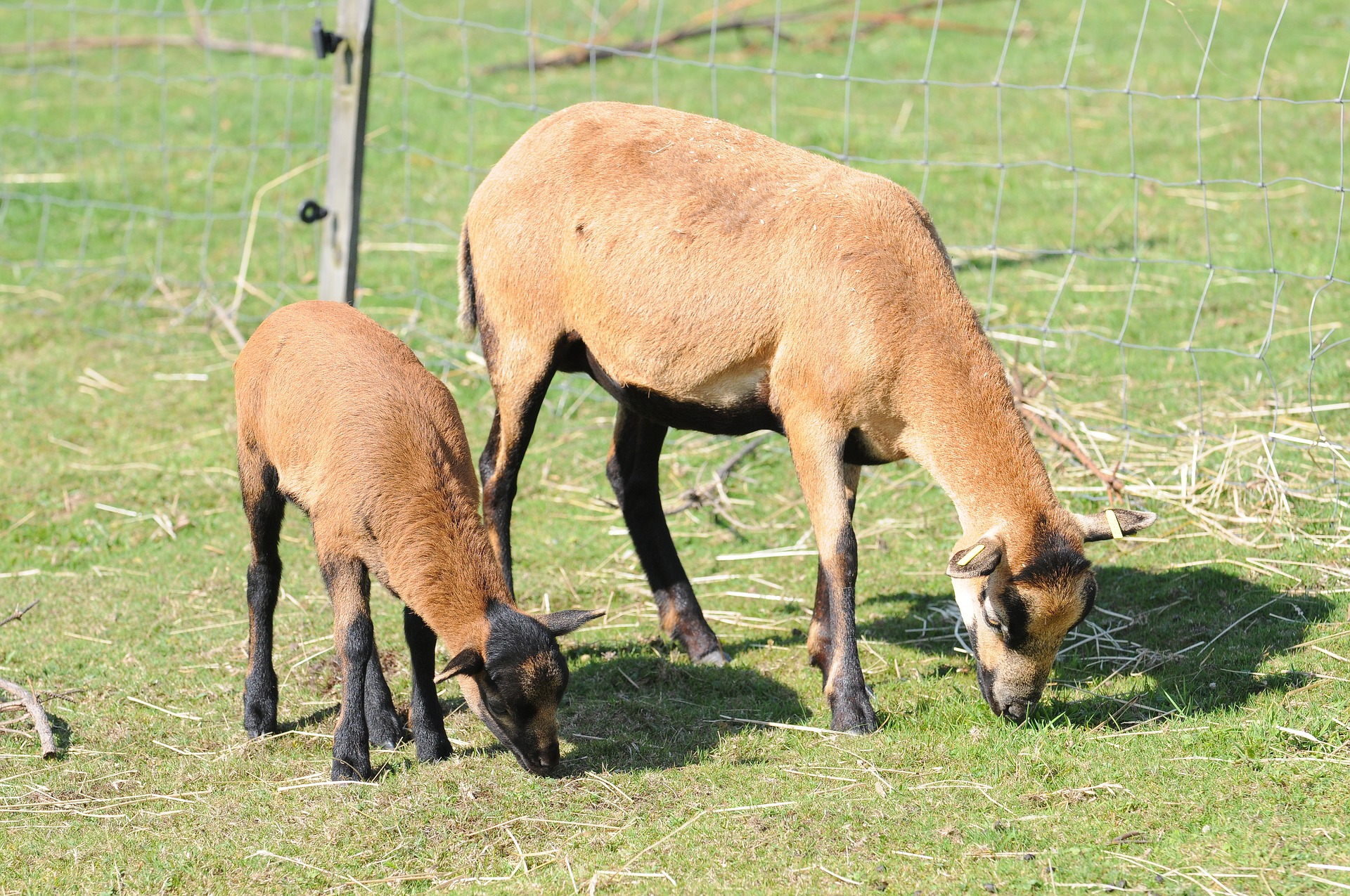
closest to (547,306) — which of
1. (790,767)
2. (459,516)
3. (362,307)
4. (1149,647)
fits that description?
(459,516)

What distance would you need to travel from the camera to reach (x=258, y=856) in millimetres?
5043

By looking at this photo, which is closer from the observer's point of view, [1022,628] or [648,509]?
[1022,628]

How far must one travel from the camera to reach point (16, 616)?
6883 millimetres

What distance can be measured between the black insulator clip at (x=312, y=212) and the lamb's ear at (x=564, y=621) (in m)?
5.37

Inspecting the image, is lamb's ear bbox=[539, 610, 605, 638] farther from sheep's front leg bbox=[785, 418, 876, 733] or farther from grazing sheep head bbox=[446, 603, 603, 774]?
sheep's front leg bbox=[785, 418, 876, 733]

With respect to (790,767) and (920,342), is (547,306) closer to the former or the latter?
(920,342)

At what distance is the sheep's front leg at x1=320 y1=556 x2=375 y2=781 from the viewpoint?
557 centimetres

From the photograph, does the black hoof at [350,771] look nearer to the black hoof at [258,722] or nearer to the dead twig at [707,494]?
the black hoof at [258,722]

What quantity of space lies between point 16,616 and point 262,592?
1.55 m

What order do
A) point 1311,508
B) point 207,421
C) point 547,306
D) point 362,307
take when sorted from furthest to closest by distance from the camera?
point 362,307, point 207,421, point 1311,508, point 547,306

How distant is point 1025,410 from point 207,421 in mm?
5931

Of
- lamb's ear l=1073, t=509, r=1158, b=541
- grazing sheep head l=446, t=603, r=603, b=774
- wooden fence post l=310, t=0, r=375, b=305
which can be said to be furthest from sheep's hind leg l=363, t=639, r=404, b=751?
wooden fence post l=310, t=0, r=375, b=305

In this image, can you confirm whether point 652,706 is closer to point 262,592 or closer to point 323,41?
point 262,592

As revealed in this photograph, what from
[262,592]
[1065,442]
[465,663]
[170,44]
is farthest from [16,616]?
[170,44]
